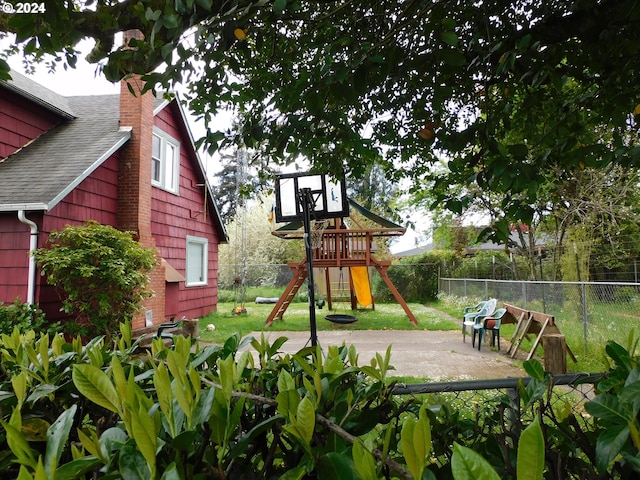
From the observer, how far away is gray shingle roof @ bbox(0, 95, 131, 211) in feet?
21.1

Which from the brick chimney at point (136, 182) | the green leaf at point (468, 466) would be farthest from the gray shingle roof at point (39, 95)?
the green leaf at point (468, 466)

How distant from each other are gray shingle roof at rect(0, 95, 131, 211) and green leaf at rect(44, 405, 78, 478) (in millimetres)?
6503

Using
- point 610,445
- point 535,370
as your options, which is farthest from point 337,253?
point 610,445

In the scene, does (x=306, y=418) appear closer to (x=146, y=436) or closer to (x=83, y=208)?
(x=146, y=436)

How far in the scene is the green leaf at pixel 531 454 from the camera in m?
0.50

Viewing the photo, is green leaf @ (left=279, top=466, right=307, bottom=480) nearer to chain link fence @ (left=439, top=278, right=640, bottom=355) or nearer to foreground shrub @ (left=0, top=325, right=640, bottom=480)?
foreground shrub @ (left=0, top=325, right=640, bottom=480)

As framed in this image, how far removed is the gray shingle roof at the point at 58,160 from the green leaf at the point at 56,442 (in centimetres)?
650

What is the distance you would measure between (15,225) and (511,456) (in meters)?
7.62

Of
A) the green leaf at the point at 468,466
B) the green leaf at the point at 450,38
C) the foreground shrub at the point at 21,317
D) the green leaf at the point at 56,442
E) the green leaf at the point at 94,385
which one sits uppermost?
the green leaf at the point at 450,38

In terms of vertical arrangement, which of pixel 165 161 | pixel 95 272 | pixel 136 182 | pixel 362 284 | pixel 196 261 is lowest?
pixel 362 284

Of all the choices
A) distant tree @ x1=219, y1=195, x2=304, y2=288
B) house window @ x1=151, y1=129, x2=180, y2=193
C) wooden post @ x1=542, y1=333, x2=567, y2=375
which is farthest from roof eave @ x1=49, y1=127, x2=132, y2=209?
distant tree @ x1=219, y1=195, x2=304, y2=288

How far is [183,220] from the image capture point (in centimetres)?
1100

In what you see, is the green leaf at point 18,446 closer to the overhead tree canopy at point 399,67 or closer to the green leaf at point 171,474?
the green leaf at point 171,474

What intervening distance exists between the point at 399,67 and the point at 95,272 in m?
5.70
